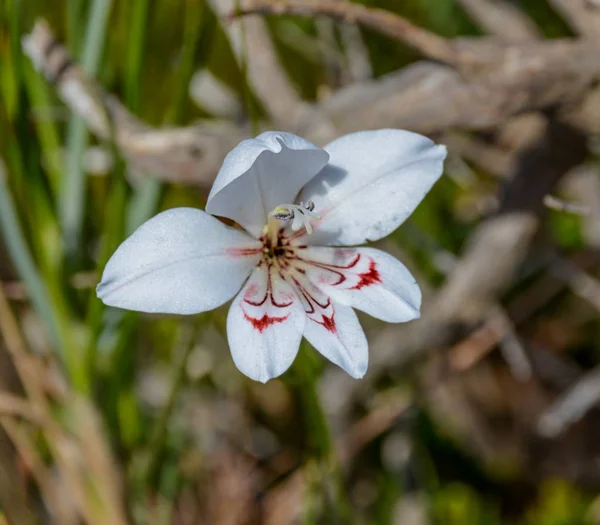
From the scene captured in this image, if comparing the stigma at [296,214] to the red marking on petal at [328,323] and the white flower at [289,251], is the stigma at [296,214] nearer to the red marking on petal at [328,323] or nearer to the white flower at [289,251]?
the white flower at [289,251]

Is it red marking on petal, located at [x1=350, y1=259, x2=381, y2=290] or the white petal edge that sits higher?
red marking on petal, located at [x1=350, y1=259, x2=381, y2=290]

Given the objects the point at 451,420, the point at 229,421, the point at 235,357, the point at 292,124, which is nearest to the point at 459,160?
the point at 292,124

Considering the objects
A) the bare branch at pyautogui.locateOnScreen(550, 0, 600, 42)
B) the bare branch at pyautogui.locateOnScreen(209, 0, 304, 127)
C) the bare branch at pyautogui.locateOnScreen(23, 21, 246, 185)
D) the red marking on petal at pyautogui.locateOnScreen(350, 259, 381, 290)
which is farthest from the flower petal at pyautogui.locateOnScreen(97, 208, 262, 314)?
the bare branch at pyautogui.locateOnScreen(550, 0, 600, 42)

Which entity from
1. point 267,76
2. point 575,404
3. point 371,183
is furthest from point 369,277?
point 575,404

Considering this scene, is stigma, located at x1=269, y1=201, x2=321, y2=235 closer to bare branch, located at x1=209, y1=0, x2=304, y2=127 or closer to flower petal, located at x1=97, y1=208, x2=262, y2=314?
flower petal, located at x1=97, y1=208, x2=262, y2=314

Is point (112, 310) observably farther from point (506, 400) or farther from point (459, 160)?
point (506, 400)

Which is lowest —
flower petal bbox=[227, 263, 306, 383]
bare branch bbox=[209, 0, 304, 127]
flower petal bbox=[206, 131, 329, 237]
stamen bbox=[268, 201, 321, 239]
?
bare branch bbox=[209, 0, 304, 127]
